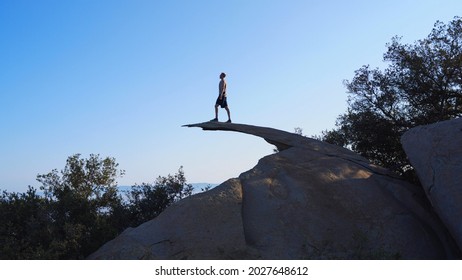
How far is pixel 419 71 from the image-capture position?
72.5 ft

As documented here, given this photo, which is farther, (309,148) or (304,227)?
(309,148)

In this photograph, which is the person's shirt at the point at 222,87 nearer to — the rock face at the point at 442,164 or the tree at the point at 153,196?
the tree at the point at 153,196

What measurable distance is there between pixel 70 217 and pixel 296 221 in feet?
27.5

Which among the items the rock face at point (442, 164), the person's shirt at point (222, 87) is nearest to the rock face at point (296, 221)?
the rock face at point (442, 164)

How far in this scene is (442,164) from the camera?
40.0 ft

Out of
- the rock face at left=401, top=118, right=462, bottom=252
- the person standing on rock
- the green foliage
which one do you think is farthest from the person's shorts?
the rock face at left=401, top=118, right=462, bottom=252

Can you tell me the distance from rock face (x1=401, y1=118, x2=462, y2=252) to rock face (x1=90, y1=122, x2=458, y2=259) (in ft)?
3.98

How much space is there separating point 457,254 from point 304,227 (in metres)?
4.56

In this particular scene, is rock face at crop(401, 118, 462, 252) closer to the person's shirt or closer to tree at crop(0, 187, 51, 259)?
the person's shirt

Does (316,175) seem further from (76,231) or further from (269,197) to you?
(76,231)

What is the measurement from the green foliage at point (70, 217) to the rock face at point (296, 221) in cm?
282

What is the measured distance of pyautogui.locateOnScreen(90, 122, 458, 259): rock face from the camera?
11.1m

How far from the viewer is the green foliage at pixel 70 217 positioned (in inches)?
535

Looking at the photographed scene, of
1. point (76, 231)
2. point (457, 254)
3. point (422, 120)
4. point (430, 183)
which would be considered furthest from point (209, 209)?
point (422, 120)
